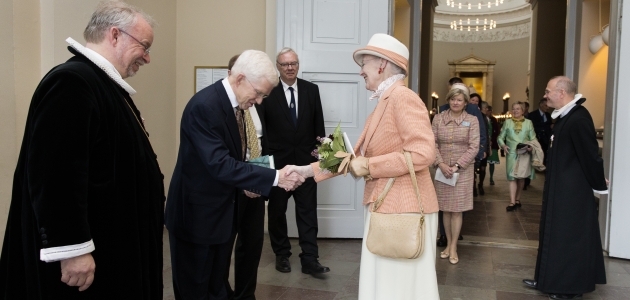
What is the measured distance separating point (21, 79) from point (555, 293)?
4.17m

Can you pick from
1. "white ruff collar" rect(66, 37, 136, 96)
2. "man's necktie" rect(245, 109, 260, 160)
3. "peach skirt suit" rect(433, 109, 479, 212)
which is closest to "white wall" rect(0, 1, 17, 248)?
"man's necktie" rect(245, 109, 260, 160)

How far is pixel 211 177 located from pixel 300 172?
467mm

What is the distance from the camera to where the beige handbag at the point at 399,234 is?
97.0 inches

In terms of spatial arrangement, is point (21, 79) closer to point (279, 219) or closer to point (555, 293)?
point (279, 219)

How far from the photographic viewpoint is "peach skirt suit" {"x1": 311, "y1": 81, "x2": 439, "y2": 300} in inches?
98.1

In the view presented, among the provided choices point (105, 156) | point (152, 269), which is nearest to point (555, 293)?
point (152, 269)

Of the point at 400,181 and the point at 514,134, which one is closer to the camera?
the point at 400,181

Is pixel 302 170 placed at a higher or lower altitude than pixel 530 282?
higher

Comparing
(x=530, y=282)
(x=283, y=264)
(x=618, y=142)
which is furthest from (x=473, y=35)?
(x=283, y=264)

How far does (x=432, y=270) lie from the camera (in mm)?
2639

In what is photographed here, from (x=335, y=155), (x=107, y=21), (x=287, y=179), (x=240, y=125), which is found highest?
(x=107, y=21)

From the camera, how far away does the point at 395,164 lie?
2482 mm

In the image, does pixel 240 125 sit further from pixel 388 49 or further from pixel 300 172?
pixel 388 49

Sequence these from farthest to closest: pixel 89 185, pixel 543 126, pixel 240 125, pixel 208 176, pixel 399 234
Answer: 1. pixel 543 126
2. pixel 240 125
3. pixel 208 176
4. pixel 399 234
5. pixel 89 185
